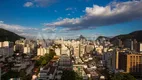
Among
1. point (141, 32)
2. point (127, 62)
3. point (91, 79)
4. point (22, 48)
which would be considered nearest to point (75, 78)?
point (91, 79)

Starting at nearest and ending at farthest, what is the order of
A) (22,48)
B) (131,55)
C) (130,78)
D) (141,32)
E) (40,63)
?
1. (130,78)
2. (131,55)
3. (40,63)
4. (22,48)
5. (141,32)

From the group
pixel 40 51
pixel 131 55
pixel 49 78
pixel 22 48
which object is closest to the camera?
pixel 49 78

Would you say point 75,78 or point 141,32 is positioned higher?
point 141,32

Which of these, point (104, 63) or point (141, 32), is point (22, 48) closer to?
point (104, 63)

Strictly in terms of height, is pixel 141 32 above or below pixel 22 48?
above

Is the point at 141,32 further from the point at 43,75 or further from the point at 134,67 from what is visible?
the point at 43,75

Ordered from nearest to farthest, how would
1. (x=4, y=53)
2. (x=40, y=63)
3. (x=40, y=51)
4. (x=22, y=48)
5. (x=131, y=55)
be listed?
(x=131, y=55) < (x=40, y=63) < (x=4, y=53) < (x=40, y=51) < (x=22, y=48)

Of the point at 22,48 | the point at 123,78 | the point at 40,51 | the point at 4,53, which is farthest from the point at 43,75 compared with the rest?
the point at 22,48

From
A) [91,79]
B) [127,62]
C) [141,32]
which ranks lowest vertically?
[91,79]

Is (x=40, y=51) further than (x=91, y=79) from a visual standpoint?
Yes
